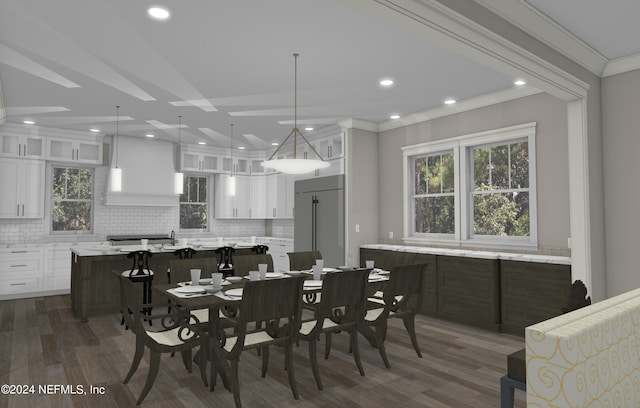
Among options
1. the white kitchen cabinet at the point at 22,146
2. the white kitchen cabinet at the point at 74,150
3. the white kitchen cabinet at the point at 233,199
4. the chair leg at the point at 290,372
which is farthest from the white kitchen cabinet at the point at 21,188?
the chair leg at the point at 290,372

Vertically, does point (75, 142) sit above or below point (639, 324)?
above

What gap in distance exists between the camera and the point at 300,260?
4949mm

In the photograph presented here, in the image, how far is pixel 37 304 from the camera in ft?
20.4

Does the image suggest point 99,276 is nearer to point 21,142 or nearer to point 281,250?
point 21,142

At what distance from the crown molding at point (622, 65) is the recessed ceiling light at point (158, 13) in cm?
411

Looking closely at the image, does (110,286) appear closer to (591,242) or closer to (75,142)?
(75,142)

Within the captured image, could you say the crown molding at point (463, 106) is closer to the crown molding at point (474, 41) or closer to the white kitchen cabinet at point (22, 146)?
the crown molding at point (474, 41)

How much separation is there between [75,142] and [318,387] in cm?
641

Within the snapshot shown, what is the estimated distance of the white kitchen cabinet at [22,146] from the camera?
6676mm

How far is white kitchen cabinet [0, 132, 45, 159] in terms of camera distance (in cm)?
668

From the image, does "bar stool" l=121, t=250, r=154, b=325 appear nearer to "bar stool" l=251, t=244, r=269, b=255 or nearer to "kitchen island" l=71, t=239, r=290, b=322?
"kitchen island" l=71, t=239, r=290, b=322

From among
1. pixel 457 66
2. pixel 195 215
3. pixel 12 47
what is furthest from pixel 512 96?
pixel 195 215

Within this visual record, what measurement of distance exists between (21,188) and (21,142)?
0.75 meters

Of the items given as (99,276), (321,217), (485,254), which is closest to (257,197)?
(321,217)
